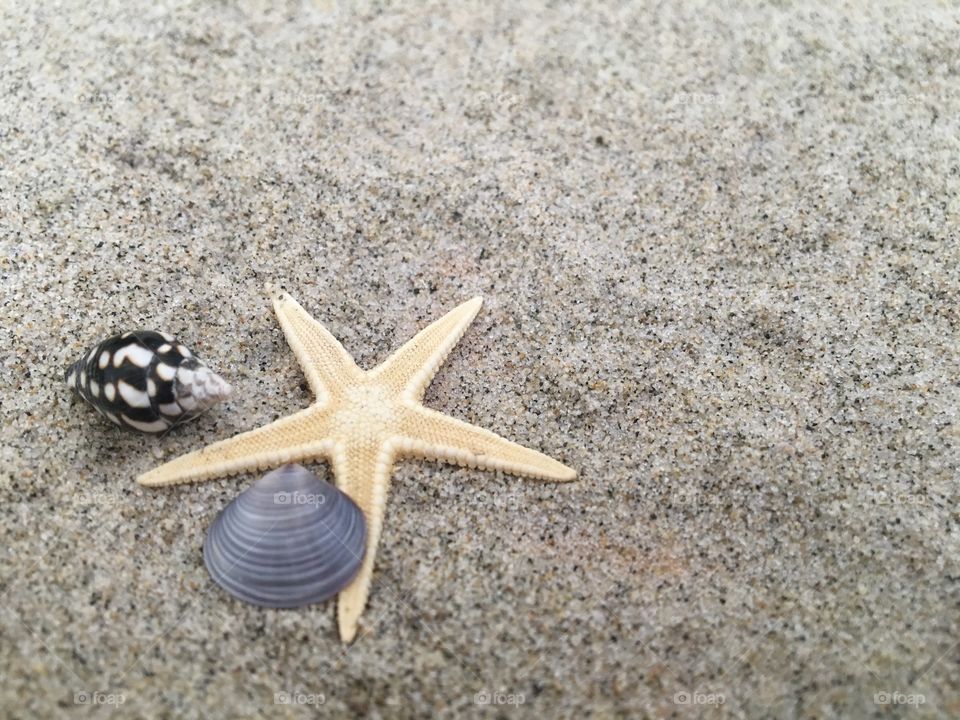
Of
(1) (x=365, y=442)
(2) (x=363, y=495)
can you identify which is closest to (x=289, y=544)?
(2) (x=363, y=495)

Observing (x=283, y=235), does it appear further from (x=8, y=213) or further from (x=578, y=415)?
(x=578, y=415)

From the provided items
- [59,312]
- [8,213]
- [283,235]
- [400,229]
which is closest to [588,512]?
[400,229]

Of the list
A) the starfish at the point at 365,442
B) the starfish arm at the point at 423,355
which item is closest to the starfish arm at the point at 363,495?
the starfish at the point at 365,442

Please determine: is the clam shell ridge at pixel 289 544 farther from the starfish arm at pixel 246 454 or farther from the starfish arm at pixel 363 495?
the starfish arm at pixel 246 454

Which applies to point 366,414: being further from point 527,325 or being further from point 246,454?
point 527,325

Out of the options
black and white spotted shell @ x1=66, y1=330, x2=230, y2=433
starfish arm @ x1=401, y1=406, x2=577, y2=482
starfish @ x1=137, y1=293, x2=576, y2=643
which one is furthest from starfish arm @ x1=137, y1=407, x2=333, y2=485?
starfish arm @ x1=401, y1=406, x2=577, y2=482
